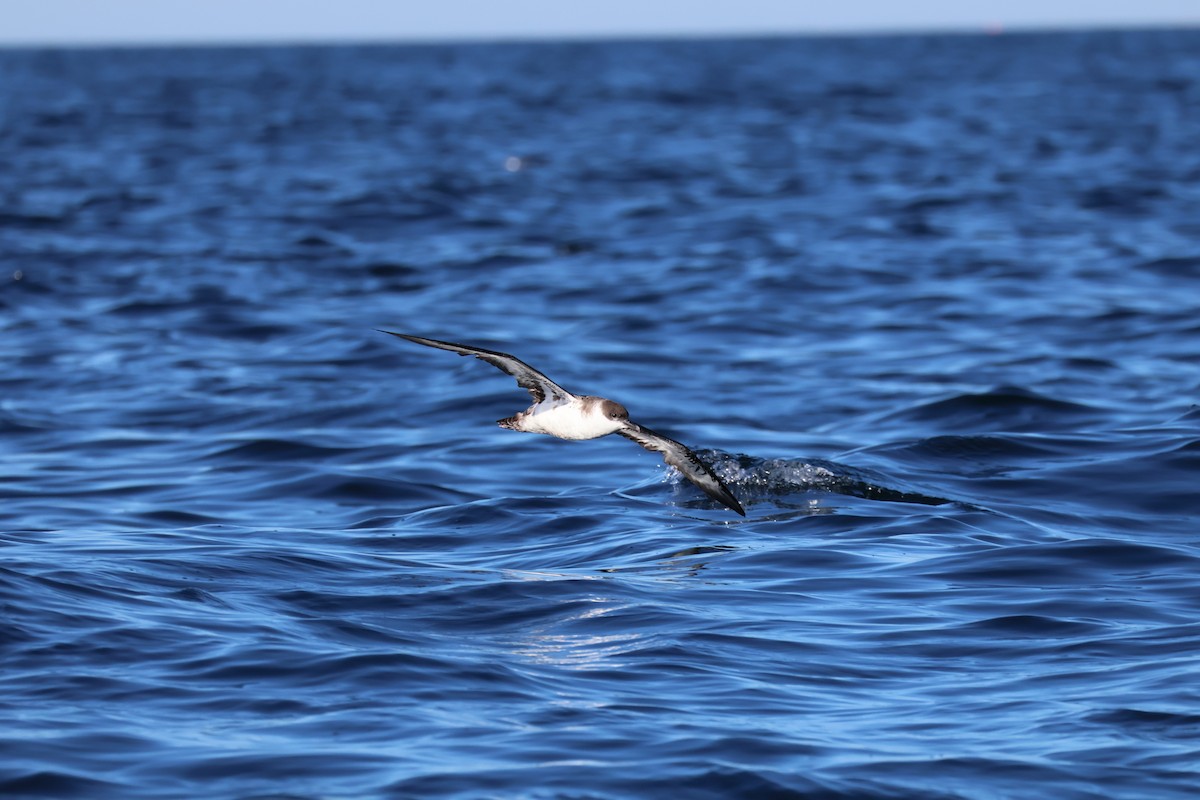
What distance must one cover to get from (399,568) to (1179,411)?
8152mm

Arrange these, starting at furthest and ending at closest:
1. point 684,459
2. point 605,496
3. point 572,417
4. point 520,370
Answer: point 605,496
point 684,459
point 572,417
point 520,370

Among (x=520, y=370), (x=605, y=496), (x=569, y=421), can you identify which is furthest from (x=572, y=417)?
(x=605, y=496)

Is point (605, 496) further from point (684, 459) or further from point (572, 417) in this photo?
point (572, 417)

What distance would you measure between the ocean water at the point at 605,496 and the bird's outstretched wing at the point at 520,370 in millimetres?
1208

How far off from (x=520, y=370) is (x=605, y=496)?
345cm

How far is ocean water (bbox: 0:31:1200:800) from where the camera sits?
7324mm

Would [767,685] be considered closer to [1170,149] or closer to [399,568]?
[399,568]

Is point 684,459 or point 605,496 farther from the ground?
point 684,459

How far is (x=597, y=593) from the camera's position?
9531 millimetres

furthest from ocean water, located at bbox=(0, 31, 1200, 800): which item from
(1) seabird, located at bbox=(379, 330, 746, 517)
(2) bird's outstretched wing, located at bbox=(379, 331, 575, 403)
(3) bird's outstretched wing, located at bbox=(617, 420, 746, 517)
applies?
(2) bird's outstretched wing, located at bbox=(379, 331, 575, 403)

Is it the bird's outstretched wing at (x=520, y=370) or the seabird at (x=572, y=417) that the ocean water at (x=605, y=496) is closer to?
the seabird at (x=572, y=417)

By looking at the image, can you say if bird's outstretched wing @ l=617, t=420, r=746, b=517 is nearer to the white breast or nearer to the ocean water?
the white breast

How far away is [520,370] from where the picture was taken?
9125 mm

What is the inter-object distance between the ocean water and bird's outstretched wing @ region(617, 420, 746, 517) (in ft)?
1.70
